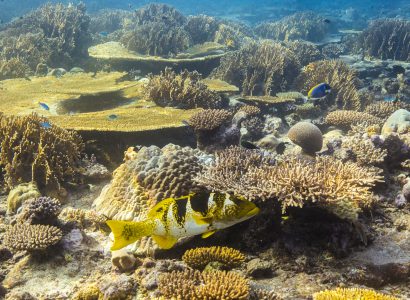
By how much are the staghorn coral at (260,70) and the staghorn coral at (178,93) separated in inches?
126

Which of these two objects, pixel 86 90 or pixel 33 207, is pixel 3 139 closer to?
pixel 33 207

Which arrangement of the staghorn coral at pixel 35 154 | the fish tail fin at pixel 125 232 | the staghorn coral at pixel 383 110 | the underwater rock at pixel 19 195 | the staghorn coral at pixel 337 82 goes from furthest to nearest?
1. the staghorn coral at pixel 337 82
2. the staghorn coral at pixel 383 110
3. the staghorn coral at pixel 35 154
4. the underwater rock at pixel 19 195
5. the fish tail fin at pixel 125 232

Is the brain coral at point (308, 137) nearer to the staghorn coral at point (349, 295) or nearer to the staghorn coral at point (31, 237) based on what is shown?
the staghorn coral at point (349, 295)

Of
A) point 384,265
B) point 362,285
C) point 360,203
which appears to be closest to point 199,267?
point 362,285

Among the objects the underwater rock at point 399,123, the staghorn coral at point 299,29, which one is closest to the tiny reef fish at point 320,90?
the underwater rock at point 399,123

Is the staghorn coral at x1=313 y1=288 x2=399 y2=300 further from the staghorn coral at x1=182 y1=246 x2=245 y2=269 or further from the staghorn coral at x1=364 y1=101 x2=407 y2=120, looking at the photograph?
the staghorn coral at x1=364 y1=101 x2=407 y2=120

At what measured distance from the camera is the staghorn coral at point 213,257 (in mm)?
3611

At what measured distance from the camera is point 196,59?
12.5 meters

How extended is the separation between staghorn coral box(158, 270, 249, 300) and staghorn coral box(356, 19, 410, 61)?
57.1 ft

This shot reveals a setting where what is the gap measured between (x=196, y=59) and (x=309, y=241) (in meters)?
9.93

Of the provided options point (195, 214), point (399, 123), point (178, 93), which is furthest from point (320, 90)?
point (195, 214)

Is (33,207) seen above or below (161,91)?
below

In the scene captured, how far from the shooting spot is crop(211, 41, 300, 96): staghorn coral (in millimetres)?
Result: 11508

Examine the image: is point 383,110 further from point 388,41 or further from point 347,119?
point 388,41
